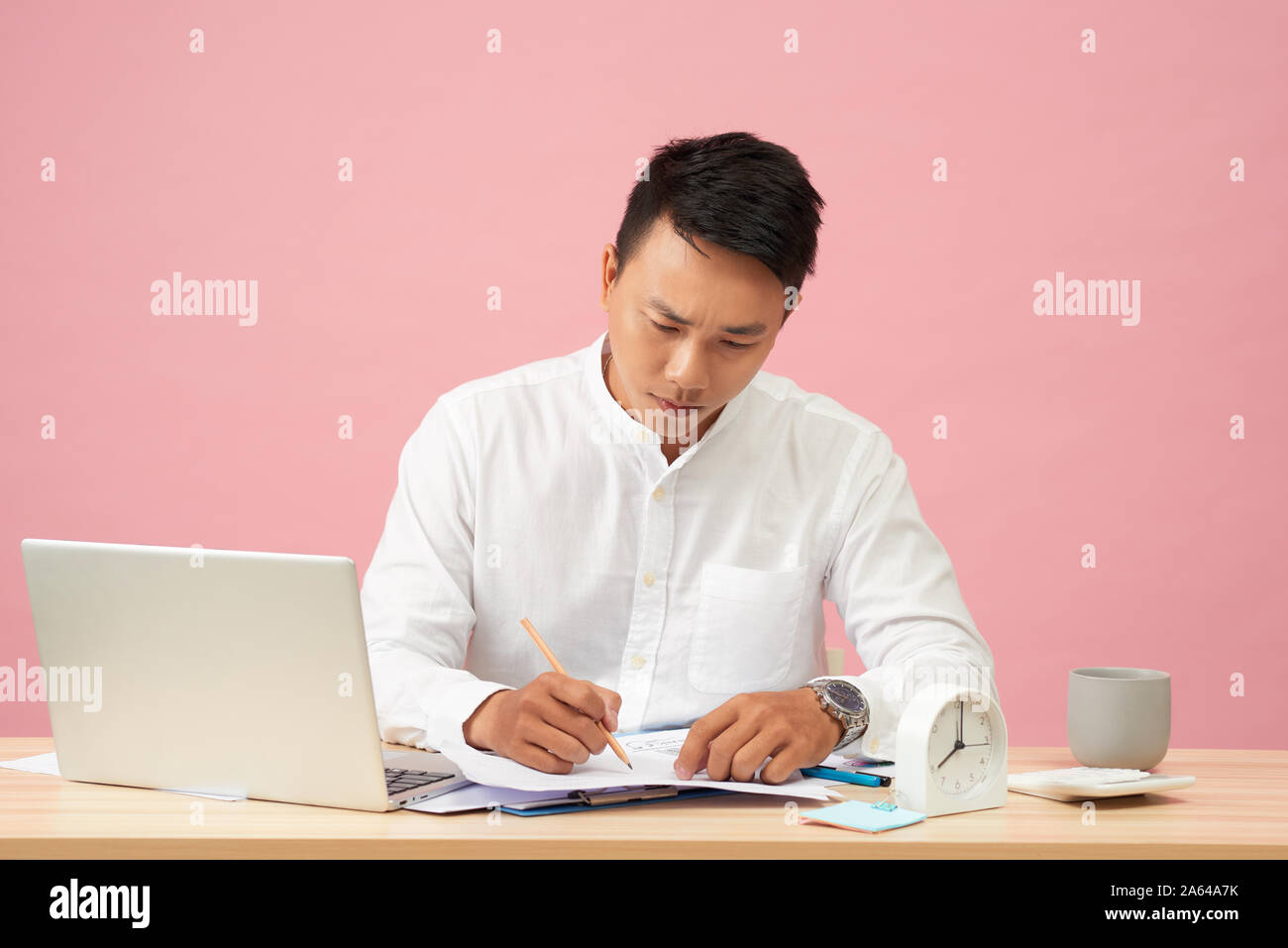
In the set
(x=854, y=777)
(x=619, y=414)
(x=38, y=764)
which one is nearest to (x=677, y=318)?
(x=619, y=414)

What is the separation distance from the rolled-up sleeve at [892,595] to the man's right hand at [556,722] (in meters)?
0.37

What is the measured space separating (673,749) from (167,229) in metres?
2.18

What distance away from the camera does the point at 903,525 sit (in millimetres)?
1985

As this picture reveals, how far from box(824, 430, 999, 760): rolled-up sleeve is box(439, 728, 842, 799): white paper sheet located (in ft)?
0.75

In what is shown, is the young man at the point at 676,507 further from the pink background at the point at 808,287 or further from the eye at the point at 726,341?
the pink background at the point at 808,287

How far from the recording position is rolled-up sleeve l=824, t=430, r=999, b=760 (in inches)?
66.4

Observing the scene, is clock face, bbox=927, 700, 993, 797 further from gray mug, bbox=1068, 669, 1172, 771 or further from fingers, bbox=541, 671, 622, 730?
fingers, bbox=541, 671, 622, 730

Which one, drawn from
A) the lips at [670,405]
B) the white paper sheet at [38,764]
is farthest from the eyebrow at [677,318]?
the white paper sheet at [38,764]

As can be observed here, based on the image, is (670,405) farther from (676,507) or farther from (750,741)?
(750,741)

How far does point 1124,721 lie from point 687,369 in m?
0.68

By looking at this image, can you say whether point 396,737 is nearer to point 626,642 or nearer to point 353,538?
point 626,642

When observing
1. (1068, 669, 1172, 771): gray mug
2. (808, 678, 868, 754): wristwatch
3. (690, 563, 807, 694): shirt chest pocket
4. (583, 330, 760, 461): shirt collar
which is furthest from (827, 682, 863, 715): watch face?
(583, 330, 760, 461): shirt collar

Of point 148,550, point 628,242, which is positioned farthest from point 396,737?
point 628,242

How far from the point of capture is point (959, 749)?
1.40 m
